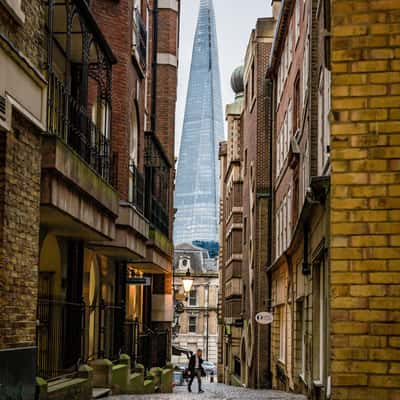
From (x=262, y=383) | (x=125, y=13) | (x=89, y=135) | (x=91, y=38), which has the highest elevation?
(x=125, y=13)

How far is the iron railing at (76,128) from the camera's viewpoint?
1531 centimetres

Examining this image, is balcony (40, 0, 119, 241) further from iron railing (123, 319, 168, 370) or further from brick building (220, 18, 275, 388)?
brick building (220, 18, 275, 388)

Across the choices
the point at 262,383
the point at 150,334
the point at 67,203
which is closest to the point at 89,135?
the point at 67,203

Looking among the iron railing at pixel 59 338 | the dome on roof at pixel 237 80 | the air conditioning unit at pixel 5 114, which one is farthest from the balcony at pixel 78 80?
the dome on roof at pixel 237 80

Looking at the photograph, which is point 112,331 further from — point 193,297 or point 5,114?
point 193,297

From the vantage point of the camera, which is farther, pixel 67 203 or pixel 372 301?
pixel 67 203

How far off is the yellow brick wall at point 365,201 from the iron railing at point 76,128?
20.7 feet

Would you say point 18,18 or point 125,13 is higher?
point 125,13

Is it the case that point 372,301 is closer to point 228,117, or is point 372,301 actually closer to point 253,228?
point 253,228

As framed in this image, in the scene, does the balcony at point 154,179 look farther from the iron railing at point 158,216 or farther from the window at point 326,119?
the window at point 326,119

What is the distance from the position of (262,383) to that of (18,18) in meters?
30.1

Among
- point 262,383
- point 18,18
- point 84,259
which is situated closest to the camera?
point 18,18

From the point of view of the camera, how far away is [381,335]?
8406mm

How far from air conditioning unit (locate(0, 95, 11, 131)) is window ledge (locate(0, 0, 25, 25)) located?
45.9 inches
